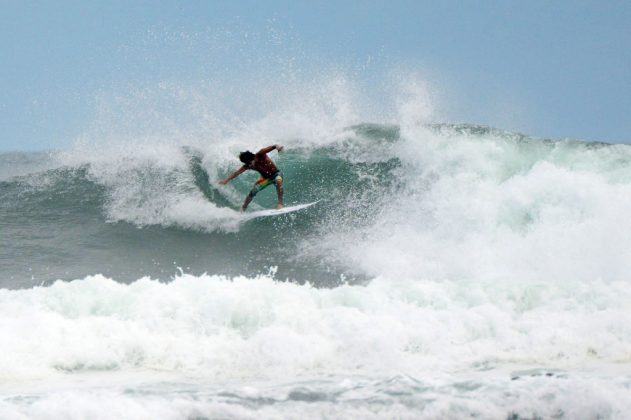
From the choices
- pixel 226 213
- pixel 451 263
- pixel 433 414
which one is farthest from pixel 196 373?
pixel 226 213

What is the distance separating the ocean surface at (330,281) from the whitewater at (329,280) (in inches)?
1.1

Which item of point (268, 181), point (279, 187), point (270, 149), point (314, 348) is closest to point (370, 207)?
point (279, 187)

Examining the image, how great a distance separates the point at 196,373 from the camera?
608 centimetres

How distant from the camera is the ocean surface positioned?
5.50m

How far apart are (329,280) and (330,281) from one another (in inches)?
1.7

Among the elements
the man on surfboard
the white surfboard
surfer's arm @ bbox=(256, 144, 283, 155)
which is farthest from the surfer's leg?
surfer's arm @ bbox=(256, 144, 283, 155)

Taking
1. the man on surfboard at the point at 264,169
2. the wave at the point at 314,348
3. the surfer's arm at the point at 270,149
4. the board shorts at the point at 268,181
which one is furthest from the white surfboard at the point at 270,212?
the wave at the point at 314,348

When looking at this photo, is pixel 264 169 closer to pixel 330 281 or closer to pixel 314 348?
pixel 330 281

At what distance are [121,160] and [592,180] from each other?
8.88 meters

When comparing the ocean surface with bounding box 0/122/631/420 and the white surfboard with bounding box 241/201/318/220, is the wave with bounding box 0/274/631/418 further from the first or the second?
the white surfboard with bounding box 241/201/318/220

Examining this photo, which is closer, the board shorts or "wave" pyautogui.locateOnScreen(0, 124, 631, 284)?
"wave" pyautogui.locateOnScreen(0, 124, 631, 284)

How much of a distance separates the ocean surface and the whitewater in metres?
A: 0.03

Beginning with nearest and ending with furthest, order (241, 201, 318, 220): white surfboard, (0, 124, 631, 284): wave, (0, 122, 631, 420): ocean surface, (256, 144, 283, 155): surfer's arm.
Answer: (0, 122, 631, 420): ocean surface, (0, 124, 631, 284): wave, (256, 144, 283, 155): surfer's arm, (241, 201, 318, 220): white surfboard

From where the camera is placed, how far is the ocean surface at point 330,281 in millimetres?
5500
